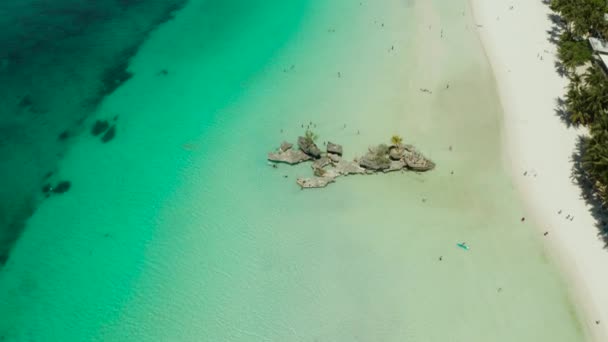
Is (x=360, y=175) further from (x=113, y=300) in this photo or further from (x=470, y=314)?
(x=113, y=300)

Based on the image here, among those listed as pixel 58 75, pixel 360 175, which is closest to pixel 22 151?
→ pixel 58 75

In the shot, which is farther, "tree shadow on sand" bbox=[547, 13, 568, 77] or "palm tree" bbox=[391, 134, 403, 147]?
"tree shadow on sand" bbox=[547, 13, 568, 77]

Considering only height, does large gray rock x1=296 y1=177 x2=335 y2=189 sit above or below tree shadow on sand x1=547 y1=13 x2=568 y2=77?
below

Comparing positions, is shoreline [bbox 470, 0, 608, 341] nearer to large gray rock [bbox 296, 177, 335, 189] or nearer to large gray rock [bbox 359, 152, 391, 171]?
large gray rock [bbox 359, 152, 391, 171]

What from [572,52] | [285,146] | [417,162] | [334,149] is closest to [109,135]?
[285,146]

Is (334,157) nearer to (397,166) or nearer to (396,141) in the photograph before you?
(397,166)

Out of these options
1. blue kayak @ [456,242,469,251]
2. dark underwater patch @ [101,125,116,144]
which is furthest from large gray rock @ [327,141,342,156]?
dark underwater patch @ [101,125,116,144]

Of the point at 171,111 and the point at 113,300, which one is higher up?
the point at 171,111
